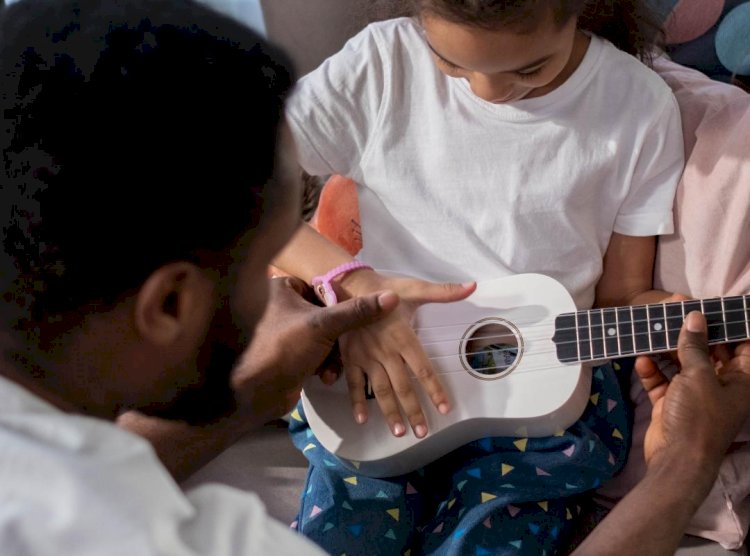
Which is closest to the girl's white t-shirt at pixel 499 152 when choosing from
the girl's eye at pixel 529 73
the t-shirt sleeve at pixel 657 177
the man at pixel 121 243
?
the t-shirt sleeve at pixel 657 177

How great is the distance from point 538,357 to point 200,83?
593mm

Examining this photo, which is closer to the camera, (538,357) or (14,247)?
(14,247)

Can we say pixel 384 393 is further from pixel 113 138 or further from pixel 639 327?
pixel 113 138

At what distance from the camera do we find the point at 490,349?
1098mm

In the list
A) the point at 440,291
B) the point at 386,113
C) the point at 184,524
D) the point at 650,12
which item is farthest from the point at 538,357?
the point at 184,524

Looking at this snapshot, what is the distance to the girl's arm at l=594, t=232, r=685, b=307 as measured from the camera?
Result: 112 centimetres

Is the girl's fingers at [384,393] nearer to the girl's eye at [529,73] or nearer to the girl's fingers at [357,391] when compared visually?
the girl's fingers at [357,391]

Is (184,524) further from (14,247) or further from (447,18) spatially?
(447,18)

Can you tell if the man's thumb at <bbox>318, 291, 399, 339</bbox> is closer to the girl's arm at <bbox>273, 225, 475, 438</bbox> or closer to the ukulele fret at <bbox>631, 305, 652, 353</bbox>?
the girl's arm at <bbox>273, 225, 475, 438</bbox>

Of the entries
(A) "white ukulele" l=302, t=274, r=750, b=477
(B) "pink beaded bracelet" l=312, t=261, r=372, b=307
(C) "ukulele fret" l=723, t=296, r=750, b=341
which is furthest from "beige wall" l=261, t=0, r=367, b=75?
→ (C) "ukulele fret" l=723, t=296, r=750, b=341

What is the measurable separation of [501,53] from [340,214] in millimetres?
478

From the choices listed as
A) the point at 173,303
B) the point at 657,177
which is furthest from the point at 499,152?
the point at 173,303

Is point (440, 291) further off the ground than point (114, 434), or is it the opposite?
point (114, 434)

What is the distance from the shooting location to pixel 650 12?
3.62 ft
